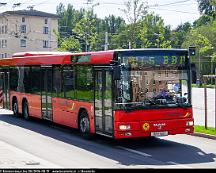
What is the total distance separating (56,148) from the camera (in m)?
14.6

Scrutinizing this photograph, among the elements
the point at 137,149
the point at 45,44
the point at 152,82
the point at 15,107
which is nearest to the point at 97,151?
the point at 137,149

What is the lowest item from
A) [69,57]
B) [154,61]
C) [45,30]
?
[154,61]

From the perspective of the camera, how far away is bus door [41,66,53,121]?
65.8ft

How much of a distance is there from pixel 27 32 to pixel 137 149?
9608cm

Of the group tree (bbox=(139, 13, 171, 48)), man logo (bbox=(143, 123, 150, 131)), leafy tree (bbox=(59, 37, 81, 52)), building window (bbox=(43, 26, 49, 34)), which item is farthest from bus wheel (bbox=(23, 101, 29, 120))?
building window (bbox=(43, 26, 49, 34))

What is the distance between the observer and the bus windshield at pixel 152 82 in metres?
14.2

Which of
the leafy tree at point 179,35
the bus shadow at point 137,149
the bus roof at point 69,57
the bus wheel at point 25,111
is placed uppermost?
the leafy tree at point 179,35

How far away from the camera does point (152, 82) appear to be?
1454 cm

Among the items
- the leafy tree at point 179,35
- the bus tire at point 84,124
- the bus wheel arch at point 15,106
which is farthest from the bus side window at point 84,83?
the leafy tree at point 179,35

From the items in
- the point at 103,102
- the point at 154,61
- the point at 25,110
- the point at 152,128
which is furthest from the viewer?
the point at 25,110

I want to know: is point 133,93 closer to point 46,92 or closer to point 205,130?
point 205,130

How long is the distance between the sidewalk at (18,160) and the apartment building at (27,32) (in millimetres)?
93887

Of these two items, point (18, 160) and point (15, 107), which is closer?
point (18, 160)

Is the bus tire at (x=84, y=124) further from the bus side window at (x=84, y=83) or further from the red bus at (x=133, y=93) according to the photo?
the bus side window at (x=84, y=83)
